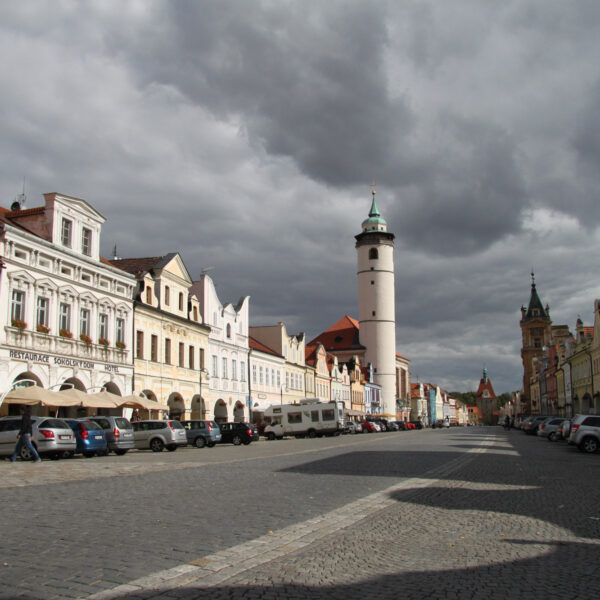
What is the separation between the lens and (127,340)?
4103 cm

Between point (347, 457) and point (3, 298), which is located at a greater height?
point (3, 298)

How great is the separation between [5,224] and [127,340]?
480 inches

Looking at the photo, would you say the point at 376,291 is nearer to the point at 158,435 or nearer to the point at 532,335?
the point at 532,335

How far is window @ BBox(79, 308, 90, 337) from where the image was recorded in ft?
121

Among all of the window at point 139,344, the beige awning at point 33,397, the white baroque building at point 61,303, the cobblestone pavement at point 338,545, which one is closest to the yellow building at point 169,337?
the window at point 139,344

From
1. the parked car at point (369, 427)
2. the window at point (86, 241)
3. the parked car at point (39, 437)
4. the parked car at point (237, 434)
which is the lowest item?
the parked car at point (369, 427)

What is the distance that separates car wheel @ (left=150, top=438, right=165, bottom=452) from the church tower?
136177 millimetres

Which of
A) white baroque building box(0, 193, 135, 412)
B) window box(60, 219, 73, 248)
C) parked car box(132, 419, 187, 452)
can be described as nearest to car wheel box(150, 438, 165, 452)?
parked car box(132, 419, 187, 452)

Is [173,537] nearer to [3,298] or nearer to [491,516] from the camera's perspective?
[491,516]

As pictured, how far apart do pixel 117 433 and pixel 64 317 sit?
31.8 feet

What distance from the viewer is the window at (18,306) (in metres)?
31.5

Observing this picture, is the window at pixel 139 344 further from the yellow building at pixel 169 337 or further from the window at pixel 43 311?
the window at pixel 43 311

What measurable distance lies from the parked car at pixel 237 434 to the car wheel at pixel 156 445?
9.02 m

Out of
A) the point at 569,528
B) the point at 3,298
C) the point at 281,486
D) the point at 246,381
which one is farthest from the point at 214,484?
the point at 246,381
